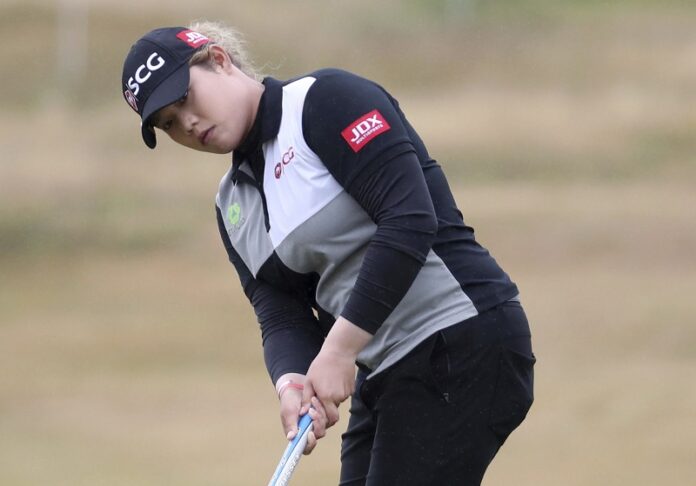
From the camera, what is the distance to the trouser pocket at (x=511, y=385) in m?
2.53

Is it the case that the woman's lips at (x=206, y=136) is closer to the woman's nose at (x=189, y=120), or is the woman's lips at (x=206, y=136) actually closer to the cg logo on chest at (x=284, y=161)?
the woman's nose at (x=189, y=120)

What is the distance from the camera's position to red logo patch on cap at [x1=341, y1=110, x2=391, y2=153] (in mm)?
2451

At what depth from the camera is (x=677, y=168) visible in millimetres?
12992

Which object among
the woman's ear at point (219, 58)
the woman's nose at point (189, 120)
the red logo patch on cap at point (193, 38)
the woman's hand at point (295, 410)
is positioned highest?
the red logo patch on cap at point (193, 38)

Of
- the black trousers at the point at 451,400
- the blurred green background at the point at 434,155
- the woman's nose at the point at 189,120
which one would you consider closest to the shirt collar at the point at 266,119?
the woman's nose at the point at 189,120

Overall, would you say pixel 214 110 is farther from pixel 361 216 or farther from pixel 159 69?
pixel 361 216

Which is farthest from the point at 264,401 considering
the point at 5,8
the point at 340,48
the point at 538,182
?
the point at 5,8

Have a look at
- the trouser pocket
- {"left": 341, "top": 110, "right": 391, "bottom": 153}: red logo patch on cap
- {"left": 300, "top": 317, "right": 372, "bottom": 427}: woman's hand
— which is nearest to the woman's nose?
{"left": 341, "top": 110, "right": 391, "bottom": 153}: red logo patch on cap

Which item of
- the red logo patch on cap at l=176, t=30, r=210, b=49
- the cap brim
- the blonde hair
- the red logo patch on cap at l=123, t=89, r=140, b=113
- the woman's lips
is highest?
the blonde hair

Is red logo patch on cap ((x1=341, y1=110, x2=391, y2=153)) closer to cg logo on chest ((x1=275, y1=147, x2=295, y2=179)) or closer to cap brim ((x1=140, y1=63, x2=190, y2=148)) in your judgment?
cg logo on chest ((x1=275, y1=147, x2=295, y2=179))

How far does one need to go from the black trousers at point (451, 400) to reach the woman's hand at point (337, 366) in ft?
0.35

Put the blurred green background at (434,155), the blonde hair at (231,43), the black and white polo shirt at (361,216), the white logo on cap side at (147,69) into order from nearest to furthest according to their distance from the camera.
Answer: the black and white polo shirt at (361,216)
the white logo on cap side at (147,69)
the blonde hair at (231,43)
the blurred green background at (434,155)

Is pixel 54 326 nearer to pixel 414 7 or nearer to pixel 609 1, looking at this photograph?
pixel 414 7

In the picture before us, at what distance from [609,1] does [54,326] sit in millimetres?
11046
